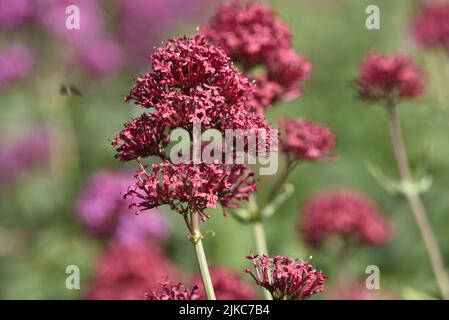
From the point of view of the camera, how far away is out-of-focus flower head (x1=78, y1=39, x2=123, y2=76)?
9.10 m

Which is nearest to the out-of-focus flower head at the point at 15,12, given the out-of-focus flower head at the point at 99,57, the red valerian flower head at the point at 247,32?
the out-of-focus flower head at the point at 99,57

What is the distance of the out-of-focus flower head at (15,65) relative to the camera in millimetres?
8188

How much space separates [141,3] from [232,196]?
29.7ft

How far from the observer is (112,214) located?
7.00 m

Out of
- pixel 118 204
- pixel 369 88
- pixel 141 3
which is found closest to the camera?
pixel 369 88

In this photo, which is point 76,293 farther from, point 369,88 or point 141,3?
point 141,3

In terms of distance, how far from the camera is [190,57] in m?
2.92

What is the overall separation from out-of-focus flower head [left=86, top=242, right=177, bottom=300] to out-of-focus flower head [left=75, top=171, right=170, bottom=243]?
2.58ft

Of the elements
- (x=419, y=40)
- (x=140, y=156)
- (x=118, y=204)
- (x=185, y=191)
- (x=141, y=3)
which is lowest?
(x=185, y=191)

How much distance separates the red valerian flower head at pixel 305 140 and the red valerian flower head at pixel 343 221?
2.16 metres

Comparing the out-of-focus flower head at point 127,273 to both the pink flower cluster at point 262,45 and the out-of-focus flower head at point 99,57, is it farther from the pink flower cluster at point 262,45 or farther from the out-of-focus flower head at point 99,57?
the out-of-focus flower head at point 99,57

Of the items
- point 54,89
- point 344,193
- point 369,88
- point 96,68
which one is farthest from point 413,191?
point 96,68

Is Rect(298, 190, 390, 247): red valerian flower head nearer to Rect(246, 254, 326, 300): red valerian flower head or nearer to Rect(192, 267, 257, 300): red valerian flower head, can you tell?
Rect(192, 267, 257, 300): red valerian flower head

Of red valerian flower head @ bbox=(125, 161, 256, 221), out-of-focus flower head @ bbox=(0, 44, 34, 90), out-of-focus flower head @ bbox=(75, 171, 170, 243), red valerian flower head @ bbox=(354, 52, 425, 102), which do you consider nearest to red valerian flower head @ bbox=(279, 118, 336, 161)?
red valerian flower head @ bbox=(354, 52, 425, 102)
